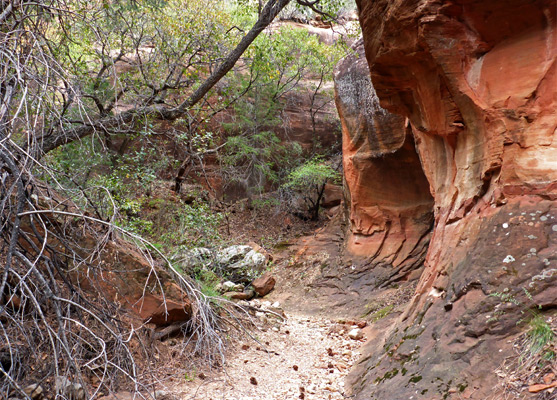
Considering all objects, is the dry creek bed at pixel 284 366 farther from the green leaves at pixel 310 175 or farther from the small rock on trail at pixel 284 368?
the green leaves at pixel 310 175

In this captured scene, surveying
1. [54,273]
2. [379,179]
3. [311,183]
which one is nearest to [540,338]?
[54,273]

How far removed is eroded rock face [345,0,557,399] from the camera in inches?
133

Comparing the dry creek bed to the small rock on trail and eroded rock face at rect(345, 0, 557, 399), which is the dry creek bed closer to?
the small rock on trail

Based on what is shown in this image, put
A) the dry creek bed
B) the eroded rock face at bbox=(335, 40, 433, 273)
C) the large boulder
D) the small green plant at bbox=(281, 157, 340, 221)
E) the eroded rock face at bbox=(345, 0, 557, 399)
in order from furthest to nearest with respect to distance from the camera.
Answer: the small green plant at bbox=(281, 157, 340, 221) → the large boulder → the eroded rock face at bbox=(335, 40, 433, 273) → the dry creek bed → the eroded rock face at bbox=(345, 0, 557, 399)

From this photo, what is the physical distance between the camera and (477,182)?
4484 millimetres

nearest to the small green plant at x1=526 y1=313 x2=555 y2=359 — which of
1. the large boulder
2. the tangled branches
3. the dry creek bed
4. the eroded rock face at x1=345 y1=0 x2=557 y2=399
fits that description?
the eroded rock face at x1=345 y1=0 x2=557 y2=399

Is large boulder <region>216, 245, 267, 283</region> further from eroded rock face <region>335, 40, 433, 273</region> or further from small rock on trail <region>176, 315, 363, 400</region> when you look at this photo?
small rock on trail <region>176, 315, 363, 400</region>

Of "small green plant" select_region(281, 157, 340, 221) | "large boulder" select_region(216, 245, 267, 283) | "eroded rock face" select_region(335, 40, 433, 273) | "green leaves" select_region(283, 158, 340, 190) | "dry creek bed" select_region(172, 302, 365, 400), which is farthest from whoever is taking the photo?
"small green plant" select_region(281, 157, 340, 221)

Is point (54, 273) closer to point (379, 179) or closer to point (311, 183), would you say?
point (379, 179)

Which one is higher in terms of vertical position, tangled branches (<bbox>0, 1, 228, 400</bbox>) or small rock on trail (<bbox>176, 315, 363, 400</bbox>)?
tangled branches (<bbox>0, 1, 228, 400</bbox>)

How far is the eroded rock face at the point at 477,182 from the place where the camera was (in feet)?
11.1

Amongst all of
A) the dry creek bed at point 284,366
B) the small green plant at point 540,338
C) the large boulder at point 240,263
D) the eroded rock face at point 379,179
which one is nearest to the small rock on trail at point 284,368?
the dry creek bed at point 284,366

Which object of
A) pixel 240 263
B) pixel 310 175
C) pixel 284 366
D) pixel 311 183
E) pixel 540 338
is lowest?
pixel 284 366

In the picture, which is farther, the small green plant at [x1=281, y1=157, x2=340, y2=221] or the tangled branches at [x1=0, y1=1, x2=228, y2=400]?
the small green plant at [x1=281, y1=157, x2=340, y2=221]
